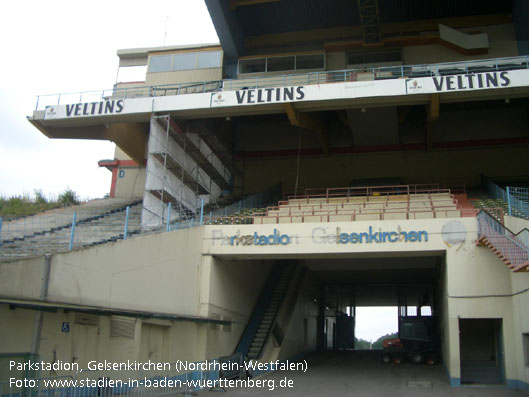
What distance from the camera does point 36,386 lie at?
1117 cm

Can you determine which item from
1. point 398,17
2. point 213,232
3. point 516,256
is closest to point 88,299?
point 213,232

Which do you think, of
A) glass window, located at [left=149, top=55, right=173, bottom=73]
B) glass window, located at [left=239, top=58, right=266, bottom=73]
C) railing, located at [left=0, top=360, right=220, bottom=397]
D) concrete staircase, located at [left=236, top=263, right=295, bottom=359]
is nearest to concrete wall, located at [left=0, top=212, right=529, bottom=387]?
concrete staircase, located at [left=236, top=263, right=295, bottom=359]

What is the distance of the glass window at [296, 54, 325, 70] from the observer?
29922 millimetres

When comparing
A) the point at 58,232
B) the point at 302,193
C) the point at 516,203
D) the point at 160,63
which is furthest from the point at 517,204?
the point at 160,63

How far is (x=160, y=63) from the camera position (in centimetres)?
3216

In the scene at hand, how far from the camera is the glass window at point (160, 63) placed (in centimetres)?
3192

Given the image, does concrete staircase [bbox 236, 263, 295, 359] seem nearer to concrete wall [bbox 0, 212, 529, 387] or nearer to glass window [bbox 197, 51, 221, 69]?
concrete wall [bbox 0, 212, 529, 387]

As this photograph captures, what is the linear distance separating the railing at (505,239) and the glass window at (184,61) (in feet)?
65.1

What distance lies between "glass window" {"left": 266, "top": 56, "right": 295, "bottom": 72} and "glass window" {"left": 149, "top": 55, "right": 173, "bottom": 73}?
6.28m

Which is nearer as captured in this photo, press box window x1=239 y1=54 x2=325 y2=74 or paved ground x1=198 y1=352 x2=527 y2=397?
paved ground x1=198 y1=352 x2=527 y2=397

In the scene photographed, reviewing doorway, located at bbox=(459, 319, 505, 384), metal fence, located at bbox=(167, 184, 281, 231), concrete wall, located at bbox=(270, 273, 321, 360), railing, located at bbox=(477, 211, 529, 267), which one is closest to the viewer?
railing, located at bbox=(477, 211, 529, 267)

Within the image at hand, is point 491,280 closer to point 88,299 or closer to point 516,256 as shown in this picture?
point 516,256

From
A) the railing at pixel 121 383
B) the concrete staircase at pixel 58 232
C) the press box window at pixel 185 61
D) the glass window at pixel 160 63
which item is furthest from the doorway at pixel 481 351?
the glass window at pixel 160 63

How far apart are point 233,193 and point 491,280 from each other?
19142mm
